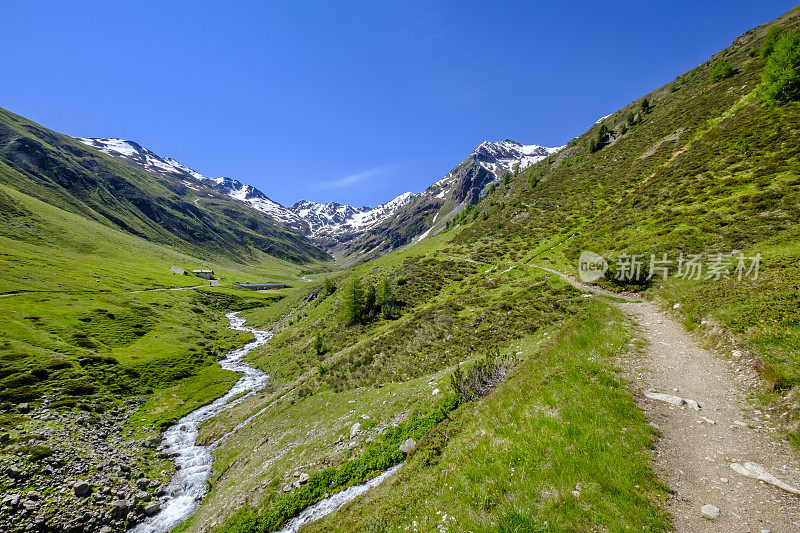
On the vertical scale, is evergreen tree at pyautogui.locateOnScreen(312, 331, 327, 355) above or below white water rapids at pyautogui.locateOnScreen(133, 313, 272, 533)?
above

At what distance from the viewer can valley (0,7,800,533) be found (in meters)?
7.91

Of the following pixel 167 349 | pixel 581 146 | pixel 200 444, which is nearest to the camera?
pixel 200 444

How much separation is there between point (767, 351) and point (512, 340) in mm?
12750

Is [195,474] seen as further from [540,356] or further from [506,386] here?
[540,356]

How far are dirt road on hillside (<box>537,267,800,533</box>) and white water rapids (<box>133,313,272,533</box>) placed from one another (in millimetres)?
31677

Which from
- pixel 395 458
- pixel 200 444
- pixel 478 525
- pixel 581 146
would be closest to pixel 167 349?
pixel 200 444

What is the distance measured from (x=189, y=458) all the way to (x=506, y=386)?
117 ft

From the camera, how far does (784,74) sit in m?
39.1

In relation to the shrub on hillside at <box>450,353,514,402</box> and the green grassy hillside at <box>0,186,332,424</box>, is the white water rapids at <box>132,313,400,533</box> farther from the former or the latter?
the green grassy hillside at <box>0,186,332,424</box>

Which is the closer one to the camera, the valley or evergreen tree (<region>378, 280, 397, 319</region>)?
the valley

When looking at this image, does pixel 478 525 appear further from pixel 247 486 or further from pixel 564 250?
pixel 564 250

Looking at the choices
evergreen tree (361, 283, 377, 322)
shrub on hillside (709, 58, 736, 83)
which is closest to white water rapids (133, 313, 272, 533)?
evergreen tree (361, 283, 377, 322)

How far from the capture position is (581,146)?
106 meters

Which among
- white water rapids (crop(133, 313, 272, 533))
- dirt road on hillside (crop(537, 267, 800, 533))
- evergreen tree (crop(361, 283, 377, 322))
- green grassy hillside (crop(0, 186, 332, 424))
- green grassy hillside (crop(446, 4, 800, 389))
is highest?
green grassy hillside (crop(446, 4, 800, 389))
